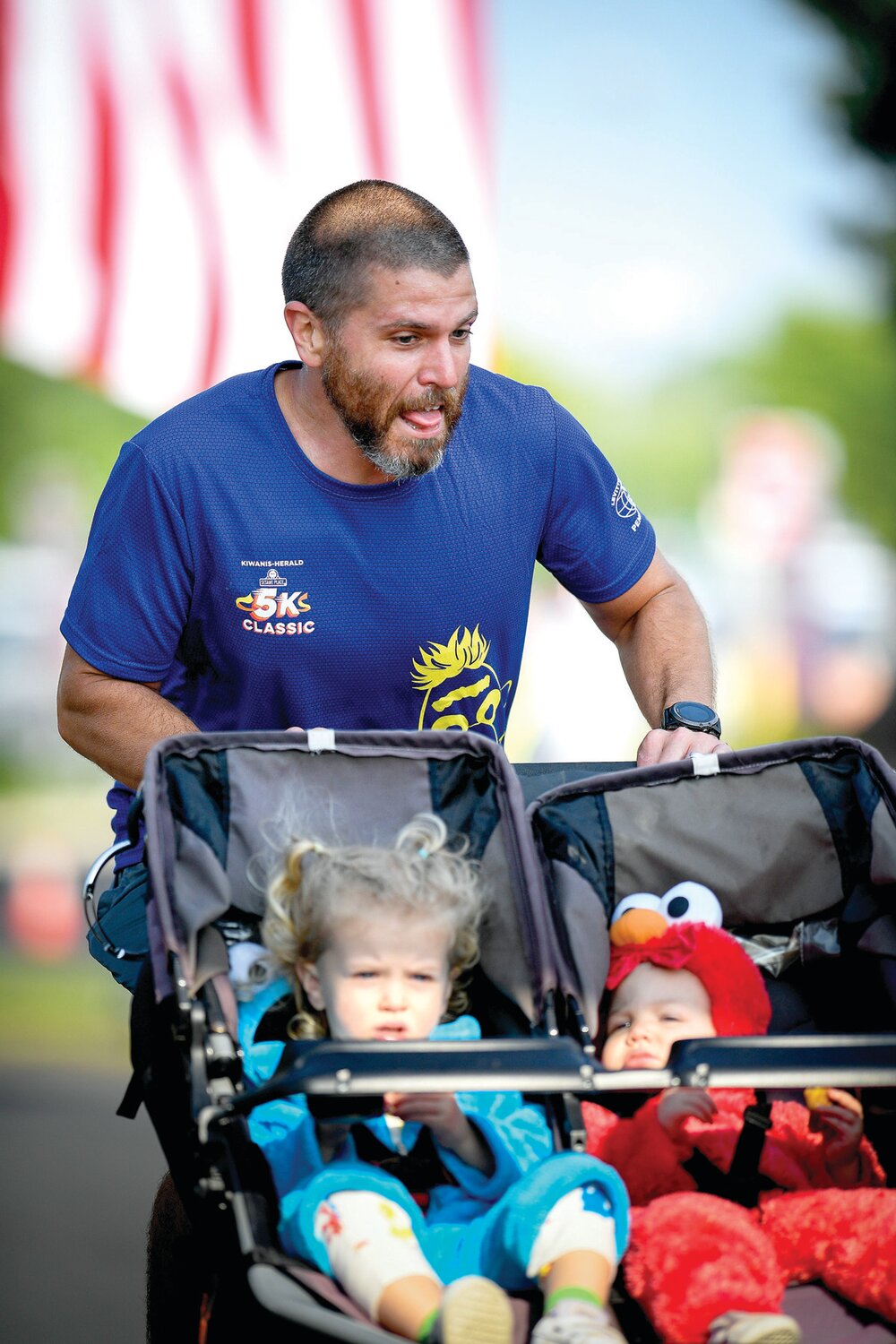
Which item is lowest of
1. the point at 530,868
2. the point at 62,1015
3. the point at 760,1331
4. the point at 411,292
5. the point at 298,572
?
the point at 62,1015

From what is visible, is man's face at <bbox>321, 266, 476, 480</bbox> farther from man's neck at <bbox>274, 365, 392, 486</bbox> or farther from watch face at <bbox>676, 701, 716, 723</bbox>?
watch face at <bbox>676, 701, 716, 723</bbox>

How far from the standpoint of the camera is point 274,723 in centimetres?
293

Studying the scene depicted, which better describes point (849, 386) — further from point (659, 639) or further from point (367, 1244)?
point (367, 1244)

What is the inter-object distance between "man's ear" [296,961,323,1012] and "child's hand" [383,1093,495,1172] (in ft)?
0.82

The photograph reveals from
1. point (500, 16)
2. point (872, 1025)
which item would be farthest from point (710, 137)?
point (872, 1025)

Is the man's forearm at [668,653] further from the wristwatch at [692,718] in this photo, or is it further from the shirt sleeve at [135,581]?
the shirt sleeve at [135,581]

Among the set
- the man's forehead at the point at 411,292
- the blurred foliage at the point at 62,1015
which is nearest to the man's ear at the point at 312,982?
the man's forehead at the point at 411,292

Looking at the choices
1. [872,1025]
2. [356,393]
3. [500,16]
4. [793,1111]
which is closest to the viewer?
[793,1111]

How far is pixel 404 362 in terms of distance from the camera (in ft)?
8.94

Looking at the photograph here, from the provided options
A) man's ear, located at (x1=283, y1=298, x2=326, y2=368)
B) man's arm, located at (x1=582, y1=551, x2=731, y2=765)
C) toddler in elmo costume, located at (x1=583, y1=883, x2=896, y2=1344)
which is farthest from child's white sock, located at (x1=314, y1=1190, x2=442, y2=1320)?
man's ear, located at (x1=283, y1=298, x2=326, y2=368)

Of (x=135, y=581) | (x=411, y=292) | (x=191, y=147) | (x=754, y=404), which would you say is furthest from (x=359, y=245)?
(x=754, y=404)

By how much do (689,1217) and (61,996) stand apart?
11.3ft

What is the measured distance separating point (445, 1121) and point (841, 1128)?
511 mm

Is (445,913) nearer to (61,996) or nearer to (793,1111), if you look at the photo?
(793,1111)
